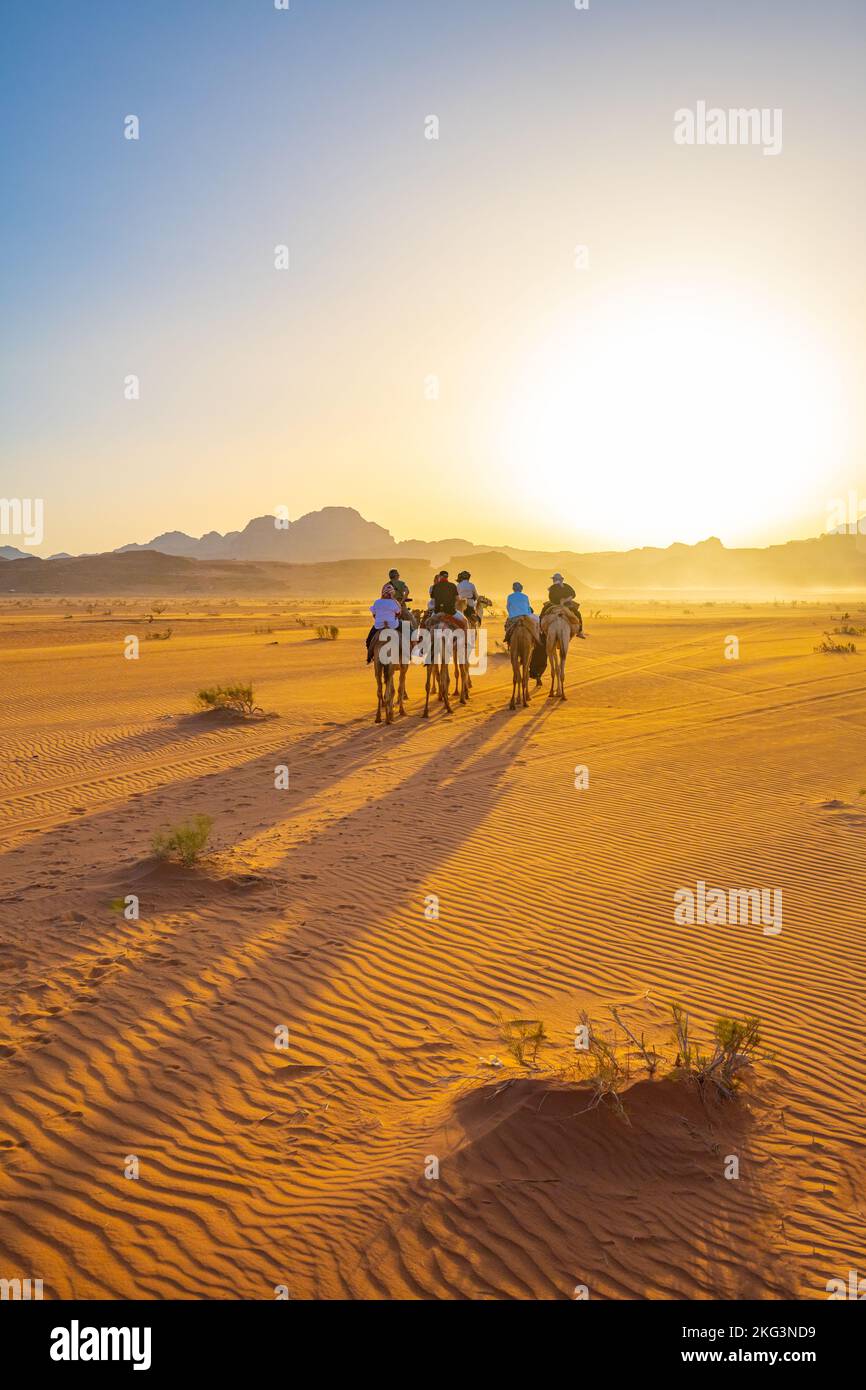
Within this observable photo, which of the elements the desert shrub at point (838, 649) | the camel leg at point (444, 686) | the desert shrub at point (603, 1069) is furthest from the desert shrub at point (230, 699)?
the desert shrub at point (838, 649)

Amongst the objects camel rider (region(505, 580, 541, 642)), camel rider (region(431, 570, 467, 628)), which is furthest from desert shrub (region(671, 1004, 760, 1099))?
camel rider (region(431, 570, 467, 628))

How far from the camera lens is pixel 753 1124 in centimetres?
451

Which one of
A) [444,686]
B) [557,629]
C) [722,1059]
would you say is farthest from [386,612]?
[722,1059]

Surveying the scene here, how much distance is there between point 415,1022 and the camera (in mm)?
5727

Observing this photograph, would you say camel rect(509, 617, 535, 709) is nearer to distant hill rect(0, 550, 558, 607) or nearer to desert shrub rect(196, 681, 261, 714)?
desert shrub rect(196, 681, 261, 714)

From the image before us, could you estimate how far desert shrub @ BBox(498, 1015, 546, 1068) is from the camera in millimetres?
4817

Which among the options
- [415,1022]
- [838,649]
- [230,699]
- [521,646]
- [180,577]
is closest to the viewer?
[415,1022]

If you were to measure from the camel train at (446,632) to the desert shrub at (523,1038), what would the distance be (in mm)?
10319

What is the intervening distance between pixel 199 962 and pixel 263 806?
4.80 metres

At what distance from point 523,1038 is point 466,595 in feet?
49.3

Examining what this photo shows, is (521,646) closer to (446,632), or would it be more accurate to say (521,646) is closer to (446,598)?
(446,632)

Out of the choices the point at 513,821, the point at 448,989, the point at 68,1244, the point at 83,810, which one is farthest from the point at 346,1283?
the point at 83,810

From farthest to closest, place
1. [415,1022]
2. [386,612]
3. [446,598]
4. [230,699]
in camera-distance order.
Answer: [230,699] < [446,598] < [386,612] < [415,1022]

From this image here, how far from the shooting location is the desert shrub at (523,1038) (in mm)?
4817
